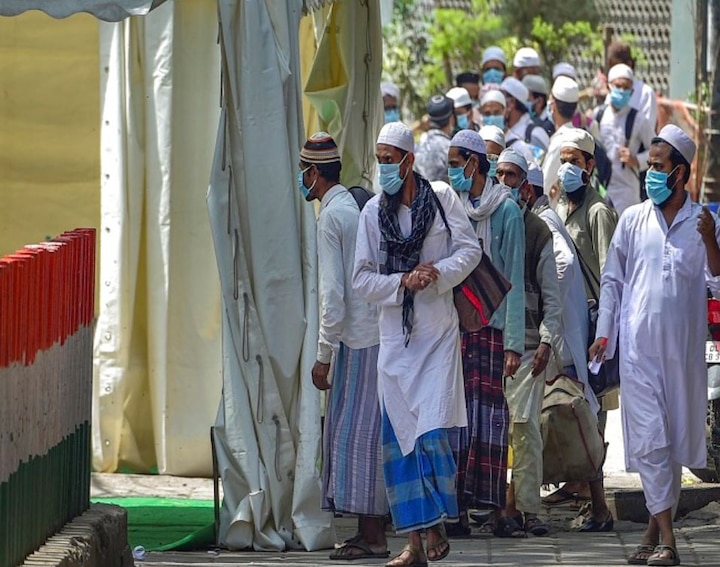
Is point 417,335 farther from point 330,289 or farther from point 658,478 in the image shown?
point 658,478

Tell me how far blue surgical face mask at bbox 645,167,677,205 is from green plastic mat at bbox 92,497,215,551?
2560 millimetres

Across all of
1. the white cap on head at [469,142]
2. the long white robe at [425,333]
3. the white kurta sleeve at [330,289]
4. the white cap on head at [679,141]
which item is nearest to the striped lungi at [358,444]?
the white kurta sleeve at [330,289]

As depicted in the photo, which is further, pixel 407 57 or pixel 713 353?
pixel 407 57

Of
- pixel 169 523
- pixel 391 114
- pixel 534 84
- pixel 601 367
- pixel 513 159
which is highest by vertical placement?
pixel 534 84

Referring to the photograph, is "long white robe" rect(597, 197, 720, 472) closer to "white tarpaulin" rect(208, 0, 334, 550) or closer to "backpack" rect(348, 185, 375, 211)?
"backpack" rect(348, 185, 375, 211)

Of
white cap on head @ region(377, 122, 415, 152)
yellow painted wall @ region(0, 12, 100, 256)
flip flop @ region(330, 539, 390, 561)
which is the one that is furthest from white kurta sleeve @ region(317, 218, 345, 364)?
yellow painted wall @ region(0, 12, 100, 256)

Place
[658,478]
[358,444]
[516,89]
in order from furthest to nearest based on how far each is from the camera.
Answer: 1. [516,89]
2. [358,444]
3. [658,478]

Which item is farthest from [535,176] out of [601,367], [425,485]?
[425,485]

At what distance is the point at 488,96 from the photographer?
47.3ft

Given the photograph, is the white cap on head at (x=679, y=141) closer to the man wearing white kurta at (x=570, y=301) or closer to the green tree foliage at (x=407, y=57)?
the man wearing white kurta at (x=570, y=301)

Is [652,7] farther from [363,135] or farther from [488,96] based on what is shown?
[363,135]

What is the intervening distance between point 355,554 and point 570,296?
192 centimetres

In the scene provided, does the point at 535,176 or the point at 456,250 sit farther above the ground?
the point at 535,176

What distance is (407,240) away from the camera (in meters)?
7.36
